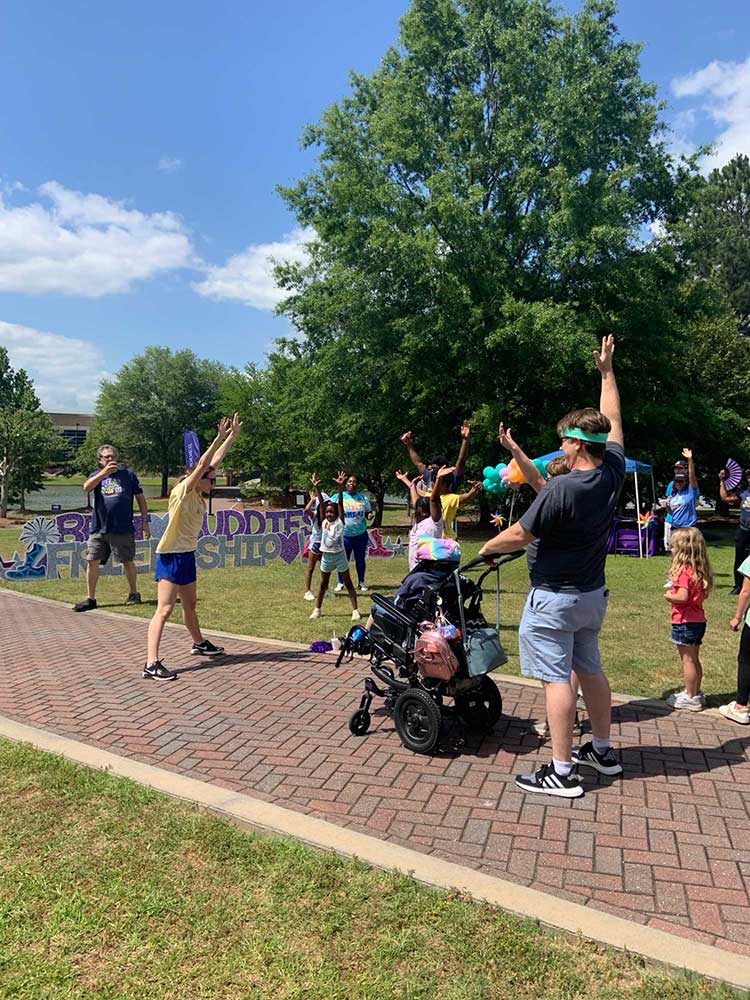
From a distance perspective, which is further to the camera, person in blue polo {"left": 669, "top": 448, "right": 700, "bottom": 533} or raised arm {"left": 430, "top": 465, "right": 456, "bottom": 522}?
person in blue polo {"left": 669, "top": 448, "right": 700, "bottom": 533}

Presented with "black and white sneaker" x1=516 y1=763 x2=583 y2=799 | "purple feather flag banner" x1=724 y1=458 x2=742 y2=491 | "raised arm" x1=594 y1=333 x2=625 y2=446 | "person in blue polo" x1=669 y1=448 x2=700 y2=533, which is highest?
"raised arm" x1=594 y1=333 x2=625 y2=446

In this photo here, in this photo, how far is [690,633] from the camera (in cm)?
495

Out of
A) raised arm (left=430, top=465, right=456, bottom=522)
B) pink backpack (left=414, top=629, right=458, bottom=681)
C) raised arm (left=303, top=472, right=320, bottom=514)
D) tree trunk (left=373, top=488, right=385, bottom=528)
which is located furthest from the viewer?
tree trunk (left=373, top=488, right=385, bottom=528)

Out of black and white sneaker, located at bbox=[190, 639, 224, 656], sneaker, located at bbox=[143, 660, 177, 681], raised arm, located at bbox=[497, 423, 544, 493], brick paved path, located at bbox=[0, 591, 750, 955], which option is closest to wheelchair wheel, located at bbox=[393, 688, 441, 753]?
brick paved path, located at bbox=[0, 591, 750, 955]

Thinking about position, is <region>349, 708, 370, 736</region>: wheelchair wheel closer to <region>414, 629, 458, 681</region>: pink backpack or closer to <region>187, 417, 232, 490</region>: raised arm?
<region>414, 629, 458, 681</region>: pink backpack

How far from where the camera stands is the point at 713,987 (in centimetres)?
225

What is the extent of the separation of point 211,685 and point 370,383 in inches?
716

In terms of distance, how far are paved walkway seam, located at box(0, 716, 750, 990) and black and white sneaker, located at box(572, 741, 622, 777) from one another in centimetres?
129

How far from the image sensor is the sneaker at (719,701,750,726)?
4715 millimetres

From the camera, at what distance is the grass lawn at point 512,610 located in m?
6.07

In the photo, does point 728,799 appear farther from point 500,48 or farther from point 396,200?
point 500,48

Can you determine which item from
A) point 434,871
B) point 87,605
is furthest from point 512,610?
point 434,871

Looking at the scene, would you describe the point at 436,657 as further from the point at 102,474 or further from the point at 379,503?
the point at 379,503

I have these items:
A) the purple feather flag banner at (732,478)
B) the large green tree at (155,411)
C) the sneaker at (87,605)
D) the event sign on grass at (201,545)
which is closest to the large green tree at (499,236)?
the purple feather flag banner at (732,478)
